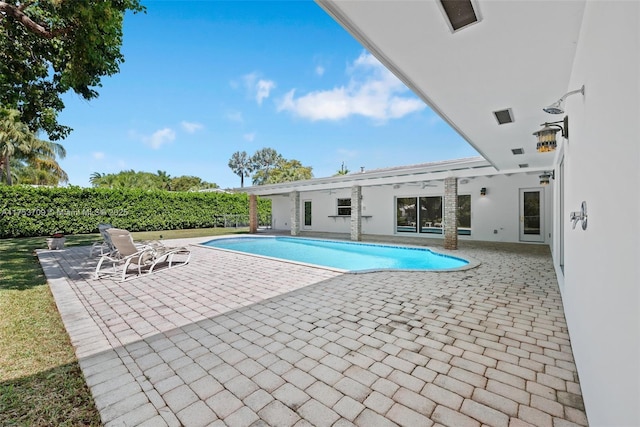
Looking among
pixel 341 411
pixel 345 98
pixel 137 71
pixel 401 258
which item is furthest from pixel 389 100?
pixel 341 411

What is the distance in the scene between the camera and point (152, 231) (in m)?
18.0

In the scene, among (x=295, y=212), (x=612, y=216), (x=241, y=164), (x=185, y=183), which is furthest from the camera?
(x=241, y=164)

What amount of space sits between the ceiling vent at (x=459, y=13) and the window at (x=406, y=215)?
12334 mm

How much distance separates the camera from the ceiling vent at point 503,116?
4789mm

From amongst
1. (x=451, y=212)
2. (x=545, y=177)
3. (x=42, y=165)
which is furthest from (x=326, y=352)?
(x=42, y=165)

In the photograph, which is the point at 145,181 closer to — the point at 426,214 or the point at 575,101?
the point at 426,214

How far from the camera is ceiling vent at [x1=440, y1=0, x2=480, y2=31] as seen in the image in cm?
234

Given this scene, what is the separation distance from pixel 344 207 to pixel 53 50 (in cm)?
1341

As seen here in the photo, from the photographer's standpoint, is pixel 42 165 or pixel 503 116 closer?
pixel 503 116

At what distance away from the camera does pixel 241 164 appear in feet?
191

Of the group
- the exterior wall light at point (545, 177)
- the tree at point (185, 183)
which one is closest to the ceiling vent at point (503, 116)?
the exterior wall light at point (545, 177)

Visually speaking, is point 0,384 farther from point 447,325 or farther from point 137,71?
point 137,71

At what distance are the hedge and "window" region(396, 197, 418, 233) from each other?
40.5 feet

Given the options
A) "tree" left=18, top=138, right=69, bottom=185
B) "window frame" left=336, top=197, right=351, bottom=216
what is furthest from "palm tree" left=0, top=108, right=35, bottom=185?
"window frame" left=336, top=197, right=351, bottom=216
